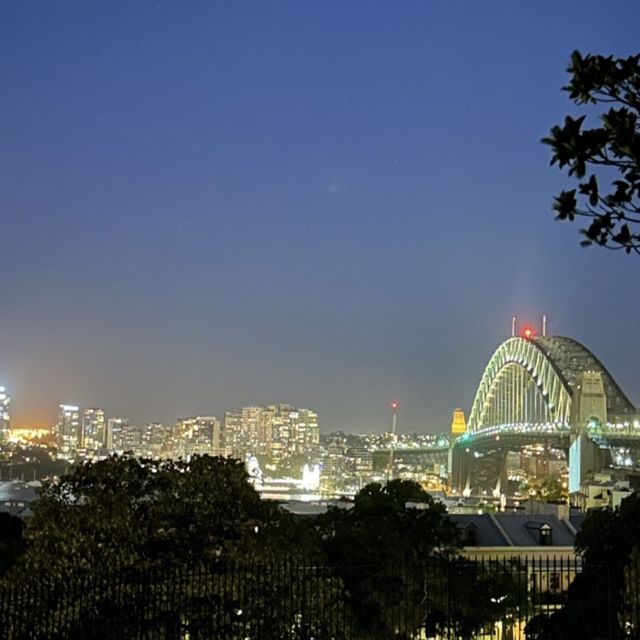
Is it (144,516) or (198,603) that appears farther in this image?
(144,516)

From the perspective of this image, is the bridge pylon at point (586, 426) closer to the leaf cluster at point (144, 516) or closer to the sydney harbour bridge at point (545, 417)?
the sydney harbour bridge at point (545, 417)

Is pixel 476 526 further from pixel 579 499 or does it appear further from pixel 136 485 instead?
pixel 579 499

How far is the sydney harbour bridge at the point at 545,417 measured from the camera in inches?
4392

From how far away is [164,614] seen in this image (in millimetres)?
18594

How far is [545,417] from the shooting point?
135 m

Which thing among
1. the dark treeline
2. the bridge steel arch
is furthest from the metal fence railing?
the bridge steel arch

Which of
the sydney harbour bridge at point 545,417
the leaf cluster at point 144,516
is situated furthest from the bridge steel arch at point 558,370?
the leaf cluster at point 144,516

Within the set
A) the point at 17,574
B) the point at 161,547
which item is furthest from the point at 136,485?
the point at 17,574

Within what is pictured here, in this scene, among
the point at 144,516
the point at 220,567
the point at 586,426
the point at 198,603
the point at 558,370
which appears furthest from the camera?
the point at 558,370

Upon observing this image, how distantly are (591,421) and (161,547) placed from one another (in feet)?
326

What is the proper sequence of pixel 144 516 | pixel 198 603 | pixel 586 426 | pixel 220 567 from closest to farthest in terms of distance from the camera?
1. pixel 198 603
2. pixel 220 567
3. pixel 144 516
4. pixel 586 426

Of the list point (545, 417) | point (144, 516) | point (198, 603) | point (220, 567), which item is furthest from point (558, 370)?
point (198, 603)

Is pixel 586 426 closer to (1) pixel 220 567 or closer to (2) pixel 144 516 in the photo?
(2) pixel 144 516

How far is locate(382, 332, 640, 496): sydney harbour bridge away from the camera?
366ft
